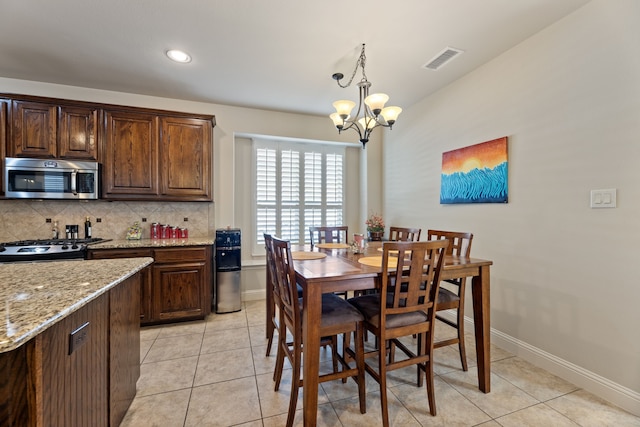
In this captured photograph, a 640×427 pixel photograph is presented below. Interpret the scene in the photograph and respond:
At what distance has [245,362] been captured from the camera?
7.59ft

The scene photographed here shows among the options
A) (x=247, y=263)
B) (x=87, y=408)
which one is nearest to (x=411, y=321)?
(x=87, y=408)

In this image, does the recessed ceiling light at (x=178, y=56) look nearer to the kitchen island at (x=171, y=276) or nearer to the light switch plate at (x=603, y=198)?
the kitchen island at (x=171, y=276)

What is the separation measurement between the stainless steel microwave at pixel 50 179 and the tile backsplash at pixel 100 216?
37 cm

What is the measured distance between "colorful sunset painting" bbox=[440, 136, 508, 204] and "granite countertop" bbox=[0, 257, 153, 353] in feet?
9.62

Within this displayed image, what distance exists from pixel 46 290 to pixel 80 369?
0.35 m

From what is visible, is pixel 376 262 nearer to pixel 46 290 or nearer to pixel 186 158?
pixel 46 290

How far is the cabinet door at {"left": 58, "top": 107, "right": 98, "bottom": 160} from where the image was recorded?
9.59ft

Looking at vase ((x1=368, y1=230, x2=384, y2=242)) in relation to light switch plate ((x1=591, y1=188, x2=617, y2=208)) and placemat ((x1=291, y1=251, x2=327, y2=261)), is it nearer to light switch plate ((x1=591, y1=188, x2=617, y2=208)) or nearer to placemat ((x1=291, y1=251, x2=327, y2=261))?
placemat ((x1=291, y1=251, x2=327, y2=261))

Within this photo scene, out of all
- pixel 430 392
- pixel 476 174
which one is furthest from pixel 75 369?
pixel 476 174

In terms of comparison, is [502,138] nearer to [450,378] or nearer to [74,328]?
[450,378]

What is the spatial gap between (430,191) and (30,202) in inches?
180

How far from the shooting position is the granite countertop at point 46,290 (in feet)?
2.55

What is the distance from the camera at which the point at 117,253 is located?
284 centimetres

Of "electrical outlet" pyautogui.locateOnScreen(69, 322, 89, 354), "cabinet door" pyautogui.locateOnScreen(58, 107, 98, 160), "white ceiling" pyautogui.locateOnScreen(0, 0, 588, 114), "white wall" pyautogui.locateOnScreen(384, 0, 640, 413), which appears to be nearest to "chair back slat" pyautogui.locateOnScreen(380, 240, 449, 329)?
"white wall" pyautogui.locateOnScreen(384, 0, 640, 413)
